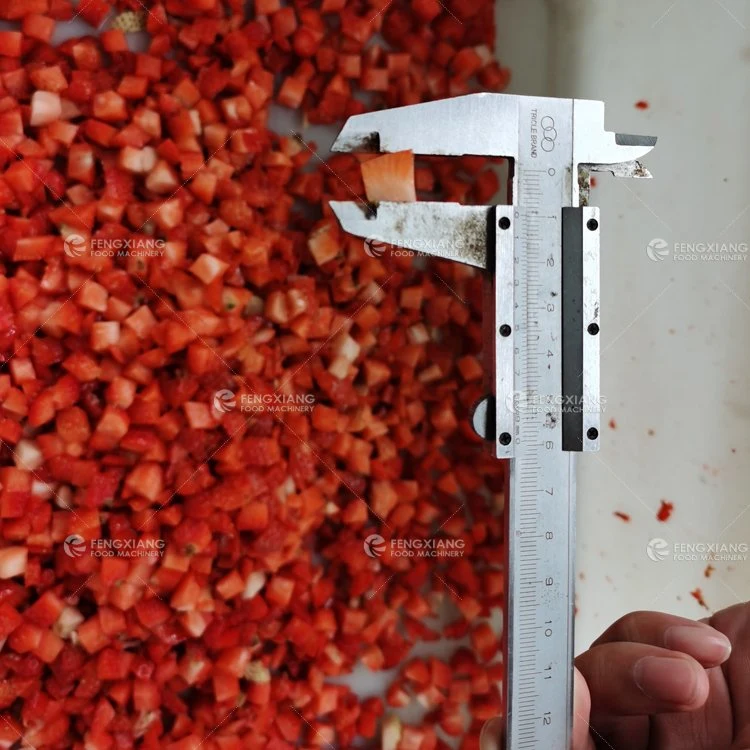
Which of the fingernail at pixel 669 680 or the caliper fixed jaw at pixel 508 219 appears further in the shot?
the caliper fixed jaw at pixel 508 219

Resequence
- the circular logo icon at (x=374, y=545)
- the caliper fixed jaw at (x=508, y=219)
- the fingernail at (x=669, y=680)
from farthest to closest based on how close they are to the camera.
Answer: the circular logo icon at (x=374, y=545) → the caliper fixed jaw at (x=508, y=219) → the fingernail at (x=669, y=680)

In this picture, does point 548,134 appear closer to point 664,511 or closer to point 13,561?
point 664,511

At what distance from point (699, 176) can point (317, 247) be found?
742mm

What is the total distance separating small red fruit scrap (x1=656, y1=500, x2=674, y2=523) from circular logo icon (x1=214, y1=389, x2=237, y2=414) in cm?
87

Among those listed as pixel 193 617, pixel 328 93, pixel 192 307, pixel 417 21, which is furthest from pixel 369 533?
pixel 417 21

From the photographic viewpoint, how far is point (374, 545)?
5.37ft

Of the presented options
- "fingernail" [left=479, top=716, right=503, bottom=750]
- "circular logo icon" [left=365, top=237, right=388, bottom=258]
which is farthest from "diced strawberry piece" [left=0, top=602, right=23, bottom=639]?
"circular logo icon" [left=365, top=237, right=388, bottom=258]

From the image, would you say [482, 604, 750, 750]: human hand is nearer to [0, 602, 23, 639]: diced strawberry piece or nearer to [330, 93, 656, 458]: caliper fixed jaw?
[330, 93, 656, 458]: caliper fixed jaw
